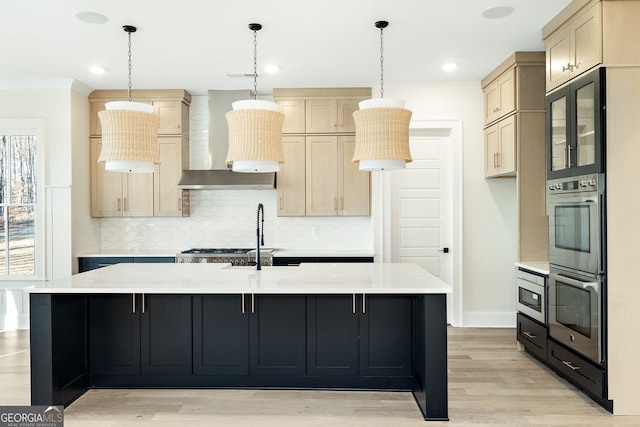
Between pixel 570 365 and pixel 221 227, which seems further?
pixel 221 227

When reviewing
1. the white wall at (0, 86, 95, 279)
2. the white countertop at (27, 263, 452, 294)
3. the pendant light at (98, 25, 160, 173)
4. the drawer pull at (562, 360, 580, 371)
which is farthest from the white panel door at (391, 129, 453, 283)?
the white wall at (0, 86, 95, 279)

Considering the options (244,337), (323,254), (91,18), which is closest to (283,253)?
(323,254)

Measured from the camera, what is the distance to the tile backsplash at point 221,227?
5.95 meters

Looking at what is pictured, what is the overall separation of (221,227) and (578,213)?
13.6 feet

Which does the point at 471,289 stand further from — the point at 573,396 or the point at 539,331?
the point at 573,396

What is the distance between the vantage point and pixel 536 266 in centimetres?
406

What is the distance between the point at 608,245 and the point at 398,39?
2400 mm

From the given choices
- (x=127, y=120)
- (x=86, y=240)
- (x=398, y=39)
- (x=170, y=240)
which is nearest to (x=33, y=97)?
(x=86, y=240)

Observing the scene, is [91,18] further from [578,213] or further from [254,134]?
[578,213]

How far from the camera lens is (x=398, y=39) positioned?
415cm

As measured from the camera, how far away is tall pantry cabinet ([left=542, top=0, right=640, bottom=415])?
9.77 feet

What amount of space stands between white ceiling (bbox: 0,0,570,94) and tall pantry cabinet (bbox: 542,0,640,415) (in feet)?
1.78

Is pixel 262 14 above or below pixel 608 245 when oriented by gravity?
above

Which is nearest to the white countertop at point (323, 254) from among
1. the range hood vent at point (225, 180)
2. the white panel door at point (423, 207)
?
the white panel door at point (423, 207)
